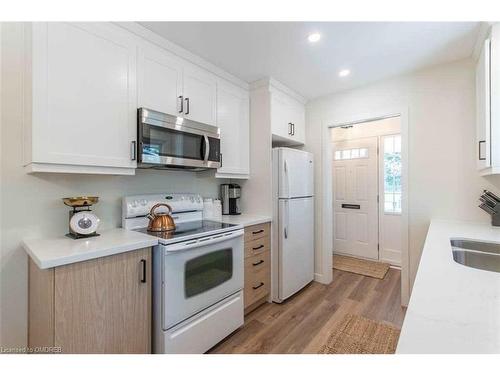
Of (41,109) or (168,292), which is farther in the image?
(168,292)

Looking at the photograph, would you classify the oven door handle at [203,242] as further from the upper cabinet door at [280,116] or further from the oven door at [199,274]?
the upper cabinet door at [280,116]

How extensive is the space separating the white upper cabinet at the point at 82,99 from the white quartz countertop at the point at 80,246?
43cm

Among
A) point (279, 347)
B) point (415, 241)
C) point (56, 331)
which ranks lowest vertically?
point (279, 347)

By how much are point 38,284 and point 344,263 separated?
3574 mm

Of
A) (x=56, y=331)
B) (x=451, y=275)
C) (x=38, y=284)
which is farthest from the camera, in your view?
(x=38, y=284)

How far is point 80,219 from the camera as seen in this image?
1.47 metres

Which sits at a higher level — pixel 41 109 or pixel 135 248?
pixel 41 109

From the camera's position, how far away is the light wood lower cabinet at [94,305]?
3.65 feet

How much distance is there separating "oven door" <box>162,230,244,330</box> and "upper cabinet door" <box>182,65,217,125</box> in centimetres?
109

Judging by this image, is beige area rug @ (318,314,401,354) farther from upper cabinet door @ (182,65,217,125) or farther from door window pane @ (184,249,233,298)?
upper cabinet door @ (182,65,217,125)

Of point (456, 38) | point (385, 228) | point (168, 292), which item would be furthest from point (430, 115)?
point (168, 292)

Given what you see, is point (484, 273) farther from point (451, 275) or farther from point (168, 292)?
point (168, 292)

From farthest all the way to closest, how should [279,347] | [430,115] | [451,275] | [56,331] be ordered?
[430,115], [279,347], [56,331], [451,275]

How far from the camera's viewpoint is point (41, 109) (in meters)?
1.26
